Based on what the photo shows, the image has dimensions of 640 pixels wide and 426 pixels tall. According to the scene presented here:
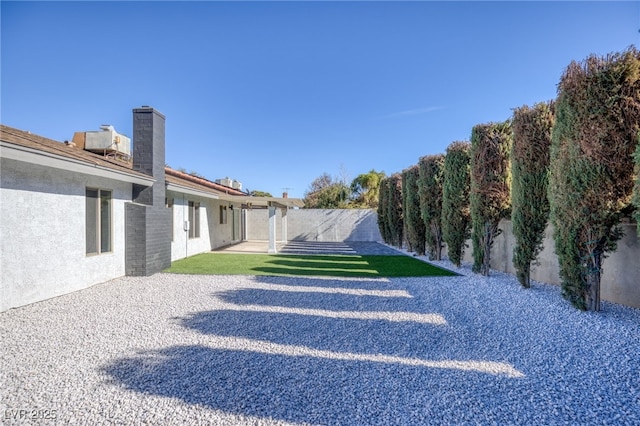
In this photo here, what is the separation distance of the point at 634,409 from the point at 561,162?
4612 mm

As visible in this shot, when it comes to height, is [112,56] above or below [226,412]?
above

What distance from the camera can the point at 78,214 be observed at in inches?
314

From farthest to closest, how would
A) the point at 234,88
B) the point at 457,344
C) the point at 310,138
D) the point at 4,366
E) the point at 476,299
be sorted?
the point at 310,138, the point at 234,88, the point at 476,299, the point at 457,344, the point at 4,366

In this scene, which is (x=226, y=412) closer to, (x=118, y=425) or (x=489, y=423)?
(x=118, y=425)

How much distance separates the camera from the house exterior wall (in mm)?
6125

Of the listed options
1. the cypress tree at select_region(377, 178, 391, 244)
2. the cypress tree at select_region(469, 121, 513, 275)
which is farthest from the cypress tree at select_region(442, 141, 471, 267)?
the cypress tree at select_region(377, 178, 391, 244)

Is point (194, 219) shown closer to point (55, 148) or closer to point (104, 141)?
point (104, 141)

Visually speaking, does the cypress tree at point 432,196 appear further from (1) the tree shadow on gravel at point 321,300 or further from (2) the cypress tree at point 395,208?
(1) the tree shadow on gravel at point 321,300

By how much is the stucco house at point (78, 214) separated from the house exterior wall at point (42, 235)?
0.06 feet

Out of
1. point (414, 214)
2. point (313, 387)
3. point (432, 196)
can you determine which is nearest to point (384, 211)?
point (414, 214)

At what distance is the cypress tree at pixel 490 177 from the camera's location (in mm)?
9438

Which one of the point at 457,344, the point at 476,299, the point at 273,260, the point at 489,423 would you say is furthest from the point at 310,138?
the point at 489,423

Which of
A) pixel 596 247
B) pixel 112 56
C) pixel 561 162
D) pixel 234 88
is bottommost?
pixel 596 247

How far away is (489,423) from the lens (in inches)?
110
